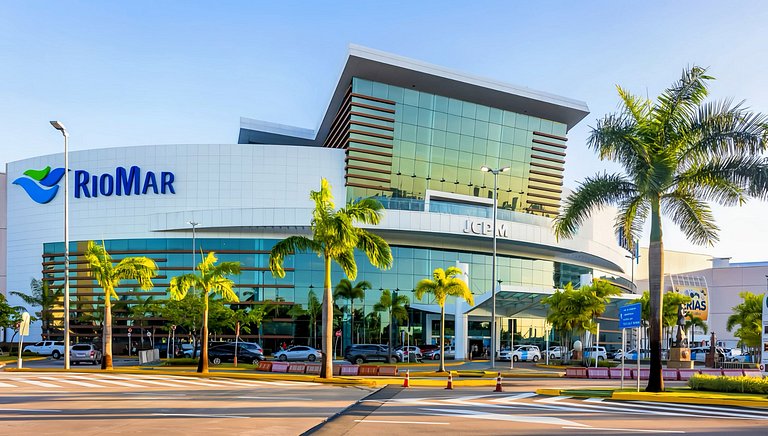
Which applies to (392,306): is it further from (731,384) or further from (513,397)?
(731,384)

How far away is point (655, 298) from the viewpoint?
2319 centimetres

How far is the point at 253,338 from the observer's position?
60812 millimetres

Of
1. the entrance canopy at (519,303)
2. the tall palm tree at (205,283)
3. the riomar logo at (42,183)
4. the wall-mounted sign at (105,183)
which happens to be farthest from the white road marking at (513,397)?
the riomar logo at (42,183)

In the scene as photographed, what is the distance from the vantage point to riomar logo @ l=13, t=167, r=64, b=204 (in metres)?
63.8

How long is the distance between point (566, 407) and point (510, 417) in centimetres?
378

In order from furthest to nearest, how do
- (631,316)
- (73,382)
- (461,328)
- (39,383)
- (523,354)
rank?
(523,354) → (461,328) → (73,382) → (39,383) → (631,316)

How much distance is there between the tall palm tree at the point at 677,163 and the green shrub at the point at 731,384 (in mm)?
2016

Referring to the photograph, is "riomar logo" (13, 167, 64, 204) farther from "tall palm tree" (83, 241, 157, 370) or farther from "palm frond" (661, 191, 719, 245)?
"palm frond" (661, 191, 719, 245)

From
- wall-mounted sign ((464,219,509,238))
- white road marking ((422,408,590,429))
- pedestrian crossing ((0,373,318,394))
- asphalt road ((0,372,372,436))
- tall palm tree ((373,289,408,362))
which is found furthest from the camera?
wall-mounted sign ((464,219,509,238))

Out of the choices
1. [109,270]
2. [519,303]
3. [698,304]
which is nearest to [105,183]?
[109,270]

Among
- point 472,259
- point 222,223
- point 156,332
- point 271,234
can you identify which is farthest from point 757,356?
point 156,332

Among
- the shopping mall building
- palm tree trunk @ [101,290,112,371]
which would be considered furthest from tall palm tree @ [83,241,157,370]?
the shopping mall building

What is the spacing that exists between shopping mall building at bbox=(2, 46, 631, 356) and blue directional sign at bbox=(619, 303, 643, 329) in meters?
32.2

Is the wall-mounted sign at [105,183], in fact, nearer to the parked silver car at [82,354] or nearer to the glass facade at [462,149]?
the glass facade at [462,149]
